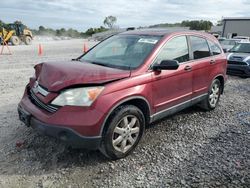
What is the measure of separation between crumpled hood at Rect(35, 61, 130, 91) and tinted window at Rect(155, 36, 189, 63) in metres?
0.83

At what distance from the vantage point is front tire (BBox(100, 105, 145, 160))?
3361 mm

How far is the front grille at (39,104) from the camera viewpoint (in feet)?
10.7

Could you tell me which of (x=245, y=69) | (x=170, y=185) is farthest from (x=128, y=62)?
(x=245, y=69)

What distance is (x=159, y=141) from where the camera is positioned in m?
4.21

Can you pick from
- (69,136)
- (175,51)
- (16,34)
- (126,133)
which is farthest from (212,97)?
(16,34)

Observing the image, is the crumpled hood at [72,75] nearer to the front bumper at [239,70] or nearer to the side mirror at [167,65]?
the side mirror at [167,65]

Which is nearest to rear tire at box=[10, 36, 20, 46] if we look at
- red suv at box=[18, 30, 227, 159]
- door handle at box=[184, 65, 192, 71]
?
red suv at box=[18, 30, 227, 159]

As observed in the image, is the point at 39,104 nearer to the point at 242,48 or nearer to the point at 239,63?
the point at 239,63

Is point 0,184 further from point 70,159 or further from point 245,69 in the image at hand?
point 245,69

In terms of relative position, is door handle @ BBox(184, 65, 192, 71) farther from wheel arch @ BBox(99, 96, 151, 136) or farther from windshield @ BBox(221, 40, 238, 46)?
windshield @ BBox(221, 40, 238, 46)

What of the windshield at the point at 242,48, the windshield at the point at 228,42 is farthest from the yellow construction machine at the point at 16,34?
the windshield at the point at 242,48

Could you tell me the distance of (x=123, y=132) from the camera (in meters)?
3.55

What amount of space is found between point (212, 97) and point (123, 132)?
299 centimetres

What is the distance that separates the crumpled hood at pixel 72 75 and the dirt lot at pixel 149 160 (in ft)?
3.43
